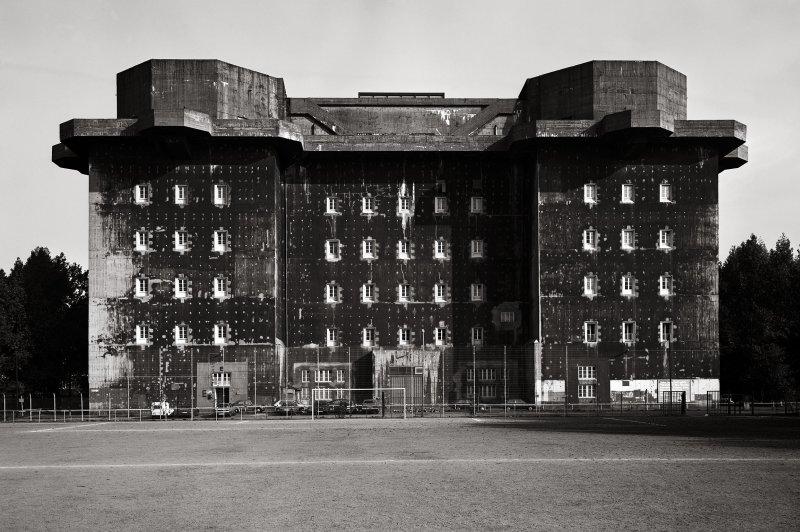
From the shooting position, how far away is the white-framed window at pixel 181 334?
6744 cm

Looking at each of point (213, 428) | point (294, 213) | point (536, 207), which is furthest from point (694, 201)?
point (213, 428)

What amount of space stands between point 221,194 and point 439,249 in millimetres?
17328

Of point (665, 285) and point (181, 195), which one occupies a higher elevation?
point (181, 195)

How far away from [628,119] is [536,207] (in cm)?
933

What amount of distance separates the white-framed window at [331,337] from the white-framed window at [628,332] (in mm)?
21674

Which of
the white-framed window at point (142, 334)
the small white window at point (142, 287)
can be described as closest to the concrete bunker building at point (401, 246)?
the white-framed window at point (142, 334)

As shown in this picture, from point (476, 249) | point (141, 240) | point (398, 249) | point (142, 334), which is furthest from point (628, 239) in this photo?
point (142, 334)

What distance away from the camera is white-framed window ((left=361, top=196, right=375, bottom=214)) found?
237ft

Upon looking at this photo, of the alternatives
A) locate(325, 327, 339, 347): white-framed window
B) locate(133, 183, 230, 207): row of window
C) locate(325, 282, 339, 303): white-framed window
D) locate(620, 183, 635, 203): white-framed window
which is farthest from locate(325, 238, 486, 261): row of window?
locate(620, 183, 635, 203): white-framed window

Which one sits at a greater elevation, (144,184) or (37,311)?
(144,184)

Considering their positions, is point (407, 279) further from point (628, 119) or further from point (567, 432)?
point (567, 432)

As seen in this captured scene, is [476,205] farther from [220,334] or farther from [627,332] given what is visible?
[220,334]

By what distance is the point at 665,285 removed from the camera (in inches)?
2717

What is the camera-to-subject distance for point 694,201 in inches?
2729
